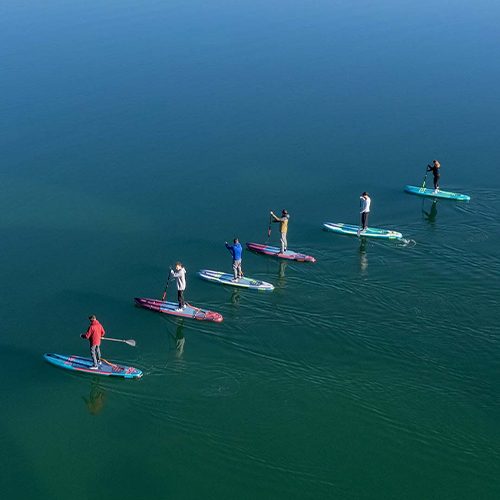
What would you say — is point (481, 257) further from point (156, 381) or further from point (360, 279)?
point (156, 381)

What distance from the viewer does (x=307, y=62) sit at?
6950cm

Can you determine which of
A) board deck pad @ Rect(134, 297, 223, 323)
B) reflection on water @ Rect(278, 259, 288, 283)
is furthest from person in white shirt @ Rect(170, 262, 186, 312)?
reflection on water @ Rect(278, 259, 288, 283)

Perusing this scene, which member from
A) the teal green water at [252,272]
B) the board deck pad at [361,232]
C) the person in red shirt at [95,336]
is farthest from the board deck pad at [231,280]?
the person in red shirt at [95,336]

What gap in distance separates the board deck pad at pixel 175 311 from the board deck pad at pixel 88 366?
4337mm

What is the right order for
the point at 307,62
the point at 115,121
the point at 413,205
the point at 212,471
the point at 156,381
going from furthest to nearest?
the point at 307,62
the point at 115,121
the point at 413,205
the point at 156,381
the point at 212,471

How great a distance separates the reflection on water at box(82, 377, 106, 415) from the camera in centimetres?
2548

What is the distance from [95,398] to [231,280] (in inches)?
386

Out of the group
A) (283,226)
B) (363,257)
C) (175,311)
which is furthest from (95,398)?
(363,257)

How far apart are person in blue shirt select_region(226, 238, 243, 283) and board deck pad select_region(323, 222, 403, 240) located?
7.69 meters

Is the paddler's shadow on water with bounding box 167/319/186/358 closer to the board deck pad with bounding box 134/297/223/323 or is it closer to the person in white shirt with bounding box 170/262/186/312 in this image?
the board deck pad with bounding box 134/297/223/323

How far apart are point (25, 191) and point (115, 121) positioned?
44.4ft

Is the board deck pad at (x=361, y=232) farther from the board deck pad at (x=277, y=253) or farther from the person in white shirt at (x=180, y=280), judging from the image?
the person in white shirt at (x=180, y=280)

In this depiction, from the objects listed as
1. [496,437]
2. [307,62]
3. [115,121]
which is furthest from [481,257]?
[307,62]

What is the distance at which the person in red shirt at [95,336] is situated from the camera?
26.1m
